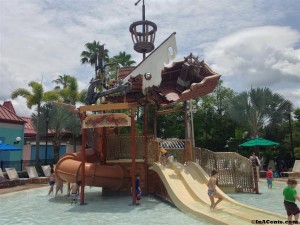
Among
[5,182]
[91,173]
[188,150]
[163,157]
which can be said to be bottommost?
[5,182]

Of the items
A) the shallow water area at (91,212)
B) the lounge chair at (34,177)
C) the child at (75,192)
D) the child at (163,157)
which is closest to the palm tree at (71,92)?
the lounge chair at (34,177)

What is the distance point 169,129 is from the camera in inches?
1391

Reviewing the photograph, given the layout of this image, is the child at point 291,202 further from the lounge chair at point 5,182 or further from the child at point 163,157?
the lounge chair at point 5,182

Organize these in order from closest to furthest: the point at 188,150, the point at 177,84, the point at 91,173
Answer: the point at 91,173, the point at 188,150, the point at 177,84

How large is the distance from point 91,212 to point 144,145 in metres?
4.87

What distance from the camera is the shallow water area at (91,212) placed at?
30.0 feet

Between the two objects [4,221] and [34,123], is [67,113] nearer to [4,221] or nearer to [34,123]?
[34,123]

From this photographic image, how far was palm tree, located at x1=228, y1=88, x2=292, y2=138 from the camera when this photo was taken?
30438mm

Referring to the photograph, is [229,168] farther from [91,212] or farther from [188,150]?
[91,212]

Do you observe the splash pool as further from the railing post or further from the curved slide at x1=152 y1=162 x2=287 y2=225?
the railing post

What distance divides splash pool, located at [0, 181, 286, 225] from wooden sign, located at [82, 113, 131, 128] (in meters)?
3.13

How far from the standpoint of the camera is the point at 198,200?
11.0 metres

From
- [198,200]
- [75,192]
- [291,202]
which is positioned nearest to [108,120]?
[75,192]

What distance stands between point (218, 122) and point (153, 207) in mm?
25285
